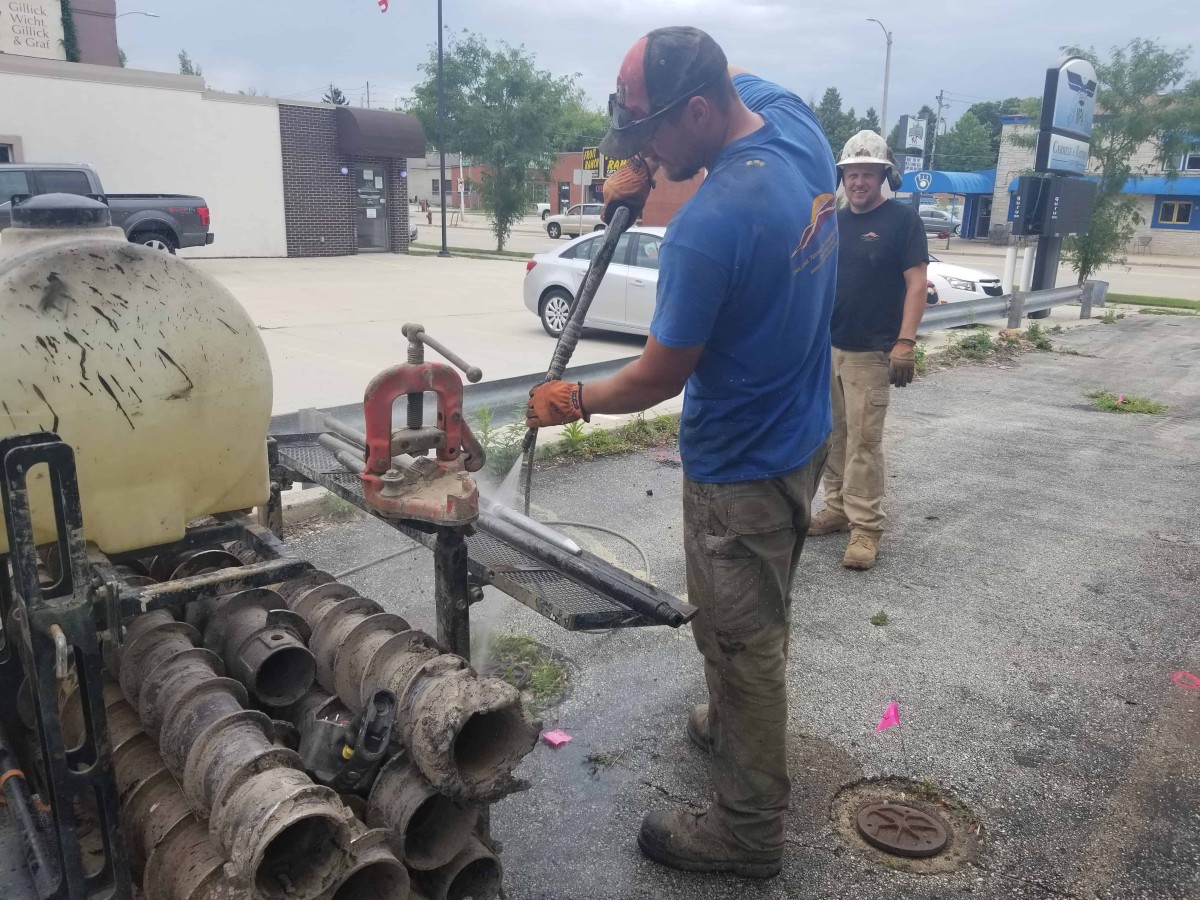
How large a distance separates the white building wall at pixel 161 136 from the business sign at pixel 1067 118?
17.6m

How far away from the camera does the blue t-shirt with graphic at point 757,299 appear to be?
7.59ft

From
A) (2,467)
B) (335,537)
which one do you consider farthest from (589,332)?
(2,467)

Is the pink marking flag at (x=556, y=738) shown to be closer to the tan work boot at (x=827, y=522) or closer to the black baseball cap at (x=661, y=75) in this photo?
the black baseball cap at (x=661, y=75)

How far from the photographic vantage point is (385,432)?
2141mm

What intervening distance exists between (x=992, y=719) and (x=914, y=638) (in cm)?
65

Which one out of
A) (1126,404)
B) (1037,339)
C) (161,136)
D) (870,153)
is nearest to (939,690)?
(870,153)

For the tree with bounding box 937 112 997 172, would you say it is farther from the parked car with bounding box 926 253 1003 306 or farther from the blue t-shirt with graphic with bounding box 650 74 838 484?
the blue t-shirt with graphic with bounding box 650 74 838 484

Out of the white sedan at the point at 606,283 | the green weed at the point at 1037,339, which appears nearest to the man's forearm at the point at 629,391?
the white sedan at the point at 606,283

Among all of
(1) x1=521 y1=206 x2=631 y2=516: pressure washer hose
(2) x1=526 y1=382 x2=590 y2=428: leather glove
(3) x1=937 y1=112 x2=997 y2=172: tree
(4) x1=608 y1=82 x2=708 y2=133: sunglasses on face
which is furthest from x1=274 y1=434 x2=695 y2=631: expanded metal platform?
(3) x1=937 y1=112 x2=997 y2=172: tree

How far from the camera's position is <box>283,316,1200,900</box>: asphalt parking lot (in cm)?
271

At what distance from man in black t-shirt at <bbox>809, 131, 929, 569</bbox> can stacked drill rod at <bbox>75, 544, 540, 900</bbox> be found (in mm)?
3220

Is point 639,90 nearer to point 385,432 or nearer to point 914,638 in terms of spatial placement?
point 385,432

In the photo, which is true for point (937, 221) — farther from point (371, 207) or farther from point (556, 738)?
point (556, 738)

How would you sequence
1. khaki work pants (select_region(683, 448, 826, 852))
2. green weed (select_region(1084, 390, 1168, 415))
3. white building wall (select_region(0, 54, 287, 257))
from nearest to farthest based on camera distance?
1. khaki work pants (select_region(683, 448, 826, 852))
2. green weed (select_region(1084, 390, 1168, 415))
3. white building wall (select_region(0, 54, 287, 257))
